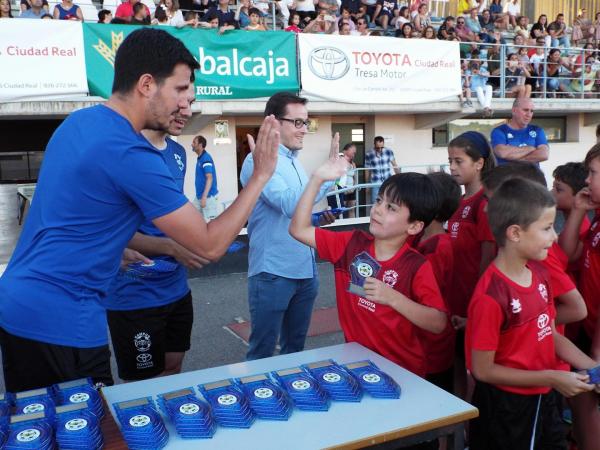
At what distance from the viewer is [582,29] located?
17016 millimetres

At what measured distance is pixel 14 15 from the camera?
31.7ft

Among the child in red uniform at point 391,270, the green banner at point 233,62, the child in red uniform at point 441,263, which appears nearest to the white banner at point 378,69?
the green banner at point 233,62

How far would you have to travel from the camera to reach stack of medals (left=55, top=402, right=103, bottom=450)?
1.38 metres

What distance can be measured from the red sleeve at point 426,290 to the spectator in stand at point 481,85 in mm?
10072

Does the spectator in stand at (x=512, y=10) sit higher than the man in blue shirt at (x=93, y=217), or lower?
higher

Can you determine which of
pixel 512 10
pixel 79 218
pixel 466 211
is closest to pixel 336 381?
pixel 79 218

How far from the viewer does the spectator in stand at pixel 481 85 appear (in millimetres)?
11578

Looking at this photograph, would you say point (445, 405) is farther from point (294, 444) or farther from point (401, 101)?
point (401, 101)

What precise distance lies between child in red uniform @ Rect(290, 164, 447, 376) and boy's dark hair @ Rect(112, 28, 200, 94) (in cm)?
91

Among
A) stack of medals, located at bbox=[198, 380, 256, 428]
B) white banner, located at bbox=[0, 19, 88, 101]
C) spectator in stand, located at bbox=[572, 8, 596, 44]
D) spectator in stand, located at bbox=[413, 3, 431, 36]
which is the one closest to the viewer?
stack of medals, located at bbox=[198, 380, 256, 428]

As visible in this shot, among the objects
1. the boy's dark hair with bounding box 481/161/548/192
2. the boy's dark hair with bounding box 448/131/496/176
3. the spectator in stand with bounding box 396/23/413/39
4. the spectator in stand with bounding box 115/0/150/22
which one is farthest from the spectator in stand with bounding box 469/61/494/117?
the boy's dark hair with bounding box 481/161/548/192

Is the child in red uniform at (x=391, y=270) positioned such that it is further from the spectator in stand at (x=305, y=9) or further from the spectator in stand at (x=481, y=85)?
the spectator in stand at (x=305, y=9)

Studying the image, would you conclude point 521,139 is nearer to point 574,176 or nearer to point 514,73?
point 574,176

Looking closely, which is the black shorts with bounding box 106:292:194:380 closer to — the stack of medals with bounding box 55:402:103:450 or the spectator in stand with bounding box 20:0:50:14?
the stack of medals with bounding box 55:402:103:450
